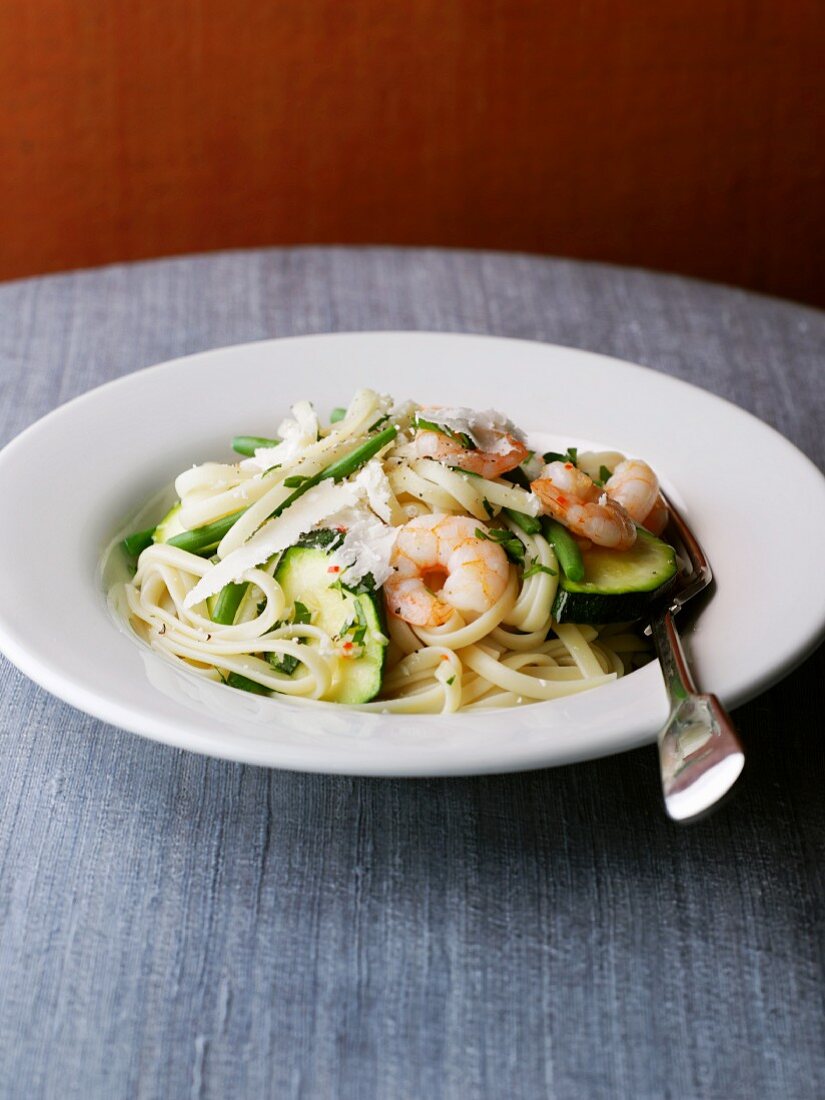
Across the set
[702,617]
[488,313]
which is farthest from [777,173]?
[702,617]

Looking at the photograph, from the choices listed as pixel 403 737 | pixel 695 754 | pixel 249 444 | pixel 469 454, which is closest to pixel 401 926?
pixel 403 737

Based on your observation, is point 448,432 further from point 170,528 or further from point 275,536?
point 170,528

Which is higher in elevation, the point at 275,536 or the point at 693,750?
the point at 693,750

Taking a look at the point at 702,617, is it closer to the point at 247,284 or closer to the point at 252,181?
the point at 247,284

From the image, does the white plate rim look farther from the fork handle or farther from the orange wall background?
the orange wall background

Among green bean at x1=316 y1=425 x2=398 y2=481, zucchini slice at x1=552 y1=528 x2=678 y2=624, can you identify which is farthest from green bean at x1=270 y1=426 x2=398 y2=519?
zucchini slice at x1=552 y1=528 x2=678 y2=624

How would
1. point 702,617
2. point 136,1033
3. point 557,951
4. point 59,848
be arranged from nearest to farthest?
point 136,1033 < point 557,951 < point 59,848 < point 702,617
